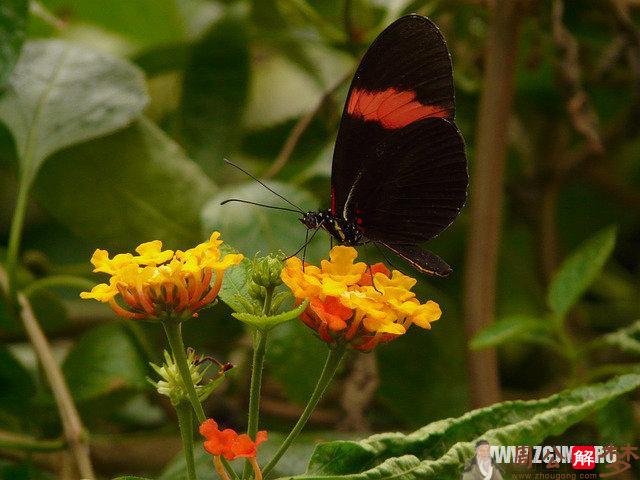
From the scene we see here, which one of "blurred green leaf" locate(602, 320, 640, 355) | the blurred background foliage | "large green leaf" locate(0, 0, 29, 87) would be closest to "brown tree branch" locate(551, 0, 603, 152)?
the blurred background foliage

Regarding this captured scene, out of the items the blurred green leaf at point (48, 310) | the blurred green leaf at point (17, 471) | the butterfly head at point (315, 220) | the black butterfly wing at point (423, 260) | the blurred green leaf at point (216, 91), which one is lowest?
the blurred green leaf at point (17, 471)

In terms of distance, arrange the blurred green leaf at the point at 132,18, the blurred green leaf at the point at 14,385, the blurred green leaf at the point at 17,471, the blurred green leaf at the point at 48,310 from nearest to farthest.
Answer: the blurred green leaf at the point at 17,471 → the blurred green leaf at the point at 14,385 → the blurred green leaf at the point at 48,310 → the blurred green leaf at the point at 132,18

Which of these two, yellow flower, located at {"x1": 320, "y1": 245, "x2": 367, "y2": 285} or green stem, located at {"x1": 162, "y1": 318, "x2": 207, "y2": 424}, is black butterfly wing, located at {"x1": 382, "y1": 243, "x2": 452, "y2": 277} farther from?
green stem, located at {"x1": 162, "y1": 318, "x2": 207, "y2": 424}

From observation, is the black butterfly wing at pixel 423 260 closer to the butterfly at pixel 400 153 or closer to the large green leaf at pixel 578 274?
the butterfly at pixel 400 153

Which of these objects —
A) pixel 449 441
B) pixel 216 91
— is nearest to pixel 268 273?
pixel 449 441

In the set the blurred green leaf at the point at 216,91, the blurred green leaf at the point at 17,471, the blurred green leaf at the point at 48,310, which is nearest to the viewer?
the blurred green leaf at the point at 17,471

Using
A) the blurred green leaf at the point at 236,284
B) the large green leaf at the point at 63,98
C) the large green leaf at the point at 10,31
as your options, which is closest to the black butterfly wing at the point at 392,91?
the blurred green leaf at the point at 236,284

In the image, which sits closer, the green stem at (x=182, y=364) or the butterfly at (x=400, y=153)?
the green stem at (x=182, y=364)
